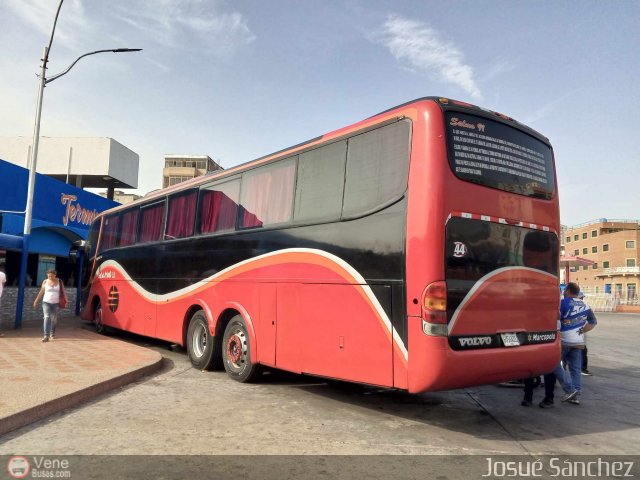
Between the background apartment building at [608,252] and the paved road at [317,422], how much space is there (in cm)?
7691

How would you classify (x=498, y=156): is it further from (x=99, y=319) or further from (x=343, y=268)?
(x=99, y=319)

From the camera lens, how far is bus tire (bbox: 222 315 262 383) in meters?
7.11

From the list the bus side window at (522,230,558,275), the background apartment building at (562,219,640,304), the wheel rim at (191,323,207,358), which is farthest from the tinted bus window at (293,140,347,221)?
the background apartment building at (562,219,640,304)

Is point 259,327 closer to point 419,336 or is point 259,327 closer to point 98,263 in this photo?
point 419,336

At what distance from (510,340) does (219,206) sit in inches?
208

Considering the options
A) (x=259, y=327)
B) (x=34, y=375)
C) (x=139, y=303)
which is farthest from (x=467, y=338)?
(x=139, y=303)

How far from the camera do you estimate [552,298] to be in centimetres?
577

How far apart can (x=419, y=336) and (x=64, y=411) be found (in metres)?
4.28

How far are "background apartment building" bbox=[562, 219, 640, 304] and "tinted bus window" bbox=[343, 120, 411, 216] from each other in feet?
258

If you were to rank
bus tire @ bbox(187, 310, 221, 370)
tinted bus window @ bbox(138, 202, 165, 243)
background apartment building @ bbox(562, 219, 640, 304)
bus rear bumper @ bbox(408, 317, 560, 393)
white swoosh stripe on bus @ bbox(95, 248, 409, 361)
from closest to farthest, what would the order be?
1. bus rear bumper @ bbox(408, 317, 560, 393)
2. white swoosh stripe on bus @ bbox(95, 248, 409, 361)
3. bus tire @ bbox(187, 310, 221, 370)
4. tinted bus window @ bbox(138, 202, 165, 243)
5. background apartment building @ bbox(562, 219, 640, 304)

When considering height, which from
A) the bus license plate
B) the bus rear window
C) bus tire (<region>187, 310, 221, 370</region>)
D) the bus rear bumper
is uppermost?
the bus rear window

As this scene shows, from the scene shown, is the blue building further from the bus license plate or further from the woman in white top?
the bus license plate

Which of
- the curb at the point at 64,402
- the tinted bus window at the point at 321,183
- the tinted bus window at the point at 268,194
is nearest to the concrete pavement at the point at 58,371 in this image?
the curb at the point at 64,402

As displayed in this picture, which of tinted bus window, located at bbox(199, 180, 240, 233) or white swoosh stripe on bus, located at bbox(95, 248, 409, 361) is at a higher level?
tinted bus window, located at bbox(199, 180, 240, 233)
